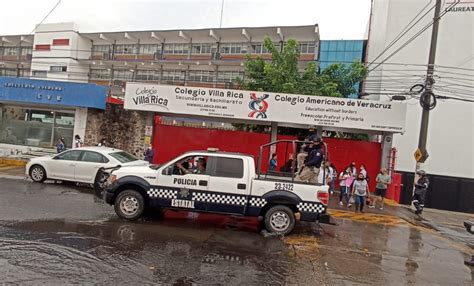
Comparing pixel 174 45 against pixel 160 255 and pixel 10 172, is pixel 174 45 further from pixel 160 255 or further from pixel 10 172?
pixel 160 255

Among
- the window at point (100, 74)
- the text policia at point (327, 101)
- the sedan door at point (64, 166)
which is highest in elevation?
the window at point (100, 74)

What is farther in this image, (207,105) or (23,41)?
(23,41)

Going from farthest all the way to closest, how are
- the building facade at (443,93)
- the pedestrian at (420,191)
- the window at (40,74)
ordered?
the window at (40,74) < the building facade at (443,93) < the pedestrian at (420,191)

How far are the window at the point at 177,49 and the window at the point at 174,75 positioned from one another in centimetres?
241

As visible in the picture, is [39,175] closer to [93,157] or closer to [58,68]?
[93,157]

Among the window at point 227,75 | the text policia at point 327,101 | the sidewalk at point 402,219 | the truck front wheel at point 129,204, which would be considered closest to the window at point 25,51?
the window at point 227,75

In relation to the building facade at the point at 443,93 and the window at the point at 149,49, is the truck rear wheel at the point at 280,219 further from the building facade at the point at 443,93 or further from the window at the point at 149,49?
the window at the point at 149,49

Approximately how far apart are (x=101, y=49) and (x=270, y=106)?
127ft

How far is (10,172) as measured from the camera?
600 inches

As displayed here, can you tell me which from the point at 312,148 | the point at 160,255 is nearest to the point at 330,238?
the point at 312,148

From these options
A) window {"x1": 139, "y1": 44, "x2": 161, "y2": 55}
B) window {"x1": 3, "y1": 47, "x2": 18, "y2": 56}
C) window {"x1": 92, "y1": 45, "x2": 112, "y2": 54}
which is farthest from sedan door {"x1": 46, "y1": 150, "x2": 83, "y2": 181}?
window {"x1": 3, "y1": 47, "x2": 18, "y2": 56}

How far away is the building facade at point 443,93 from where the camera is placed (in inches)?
777

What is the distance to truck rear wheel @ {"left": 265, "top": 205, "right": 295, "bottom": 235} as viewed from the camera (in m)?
7.91

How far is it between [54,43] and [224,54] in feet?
76.7
